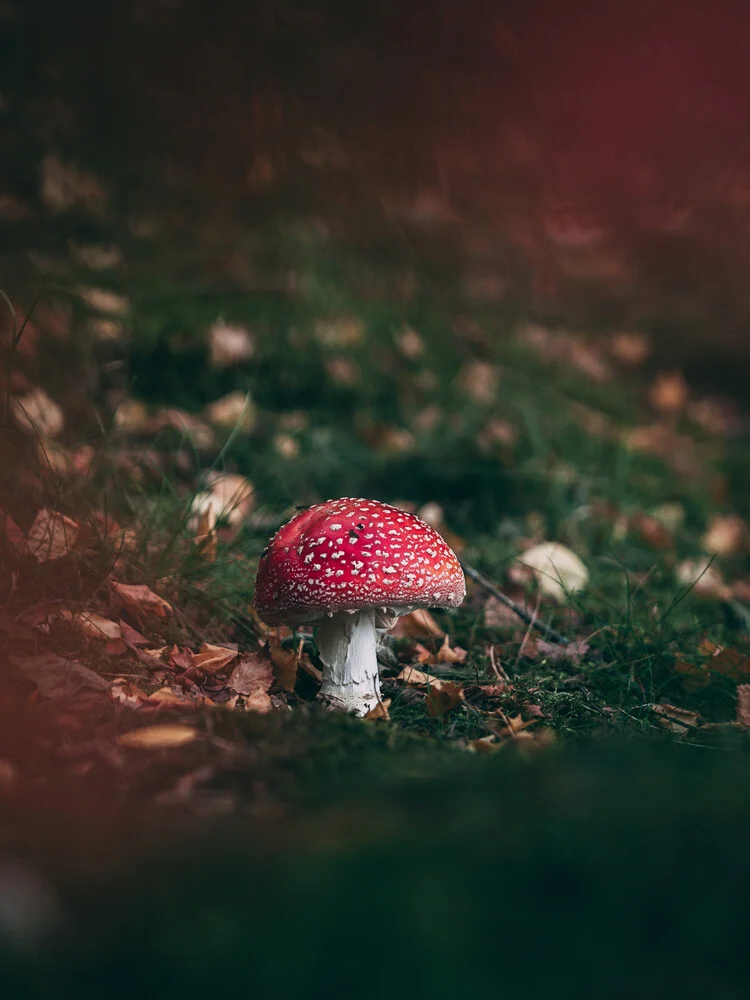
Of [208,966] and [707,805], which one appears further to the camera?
[707,805]

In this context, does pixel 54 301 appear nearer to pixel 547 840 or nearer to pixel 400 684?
pixel 400 684

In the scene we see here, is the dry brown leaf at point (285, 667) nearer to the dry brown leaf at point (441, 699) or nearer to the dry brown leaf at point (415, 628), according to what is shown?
the dry brown leaf at point (441, 699)

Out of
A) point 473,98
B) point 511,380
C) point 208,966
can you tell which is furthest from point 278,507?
point 208,966

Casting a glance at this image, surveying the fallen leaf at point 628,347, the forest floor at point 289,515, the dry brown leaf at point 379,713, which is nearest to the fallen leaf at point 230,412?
the forest floor at point 289,515

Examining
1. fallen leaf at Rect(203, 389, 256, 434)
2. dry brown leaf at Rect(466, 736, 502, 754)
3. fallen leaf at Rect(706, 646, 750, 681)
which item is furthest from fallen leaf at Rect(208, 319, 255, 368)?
dry brown leaf at Rect(466, 736, 502, 754)

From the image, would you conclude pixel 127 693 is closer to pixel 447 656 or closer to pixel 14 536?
pixel 14 536

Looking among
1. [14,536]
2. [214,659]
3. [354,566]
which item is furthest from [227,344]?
[354,566]

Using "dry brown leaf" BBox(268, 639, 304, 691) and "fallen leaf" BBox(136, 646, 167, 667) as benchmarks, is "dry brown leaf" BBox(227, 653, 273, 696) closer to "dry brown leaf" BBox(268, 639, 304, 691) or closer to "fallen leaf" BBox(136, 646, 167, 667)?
"dry brown leaf" BBox(268, 639, 304, 691)
